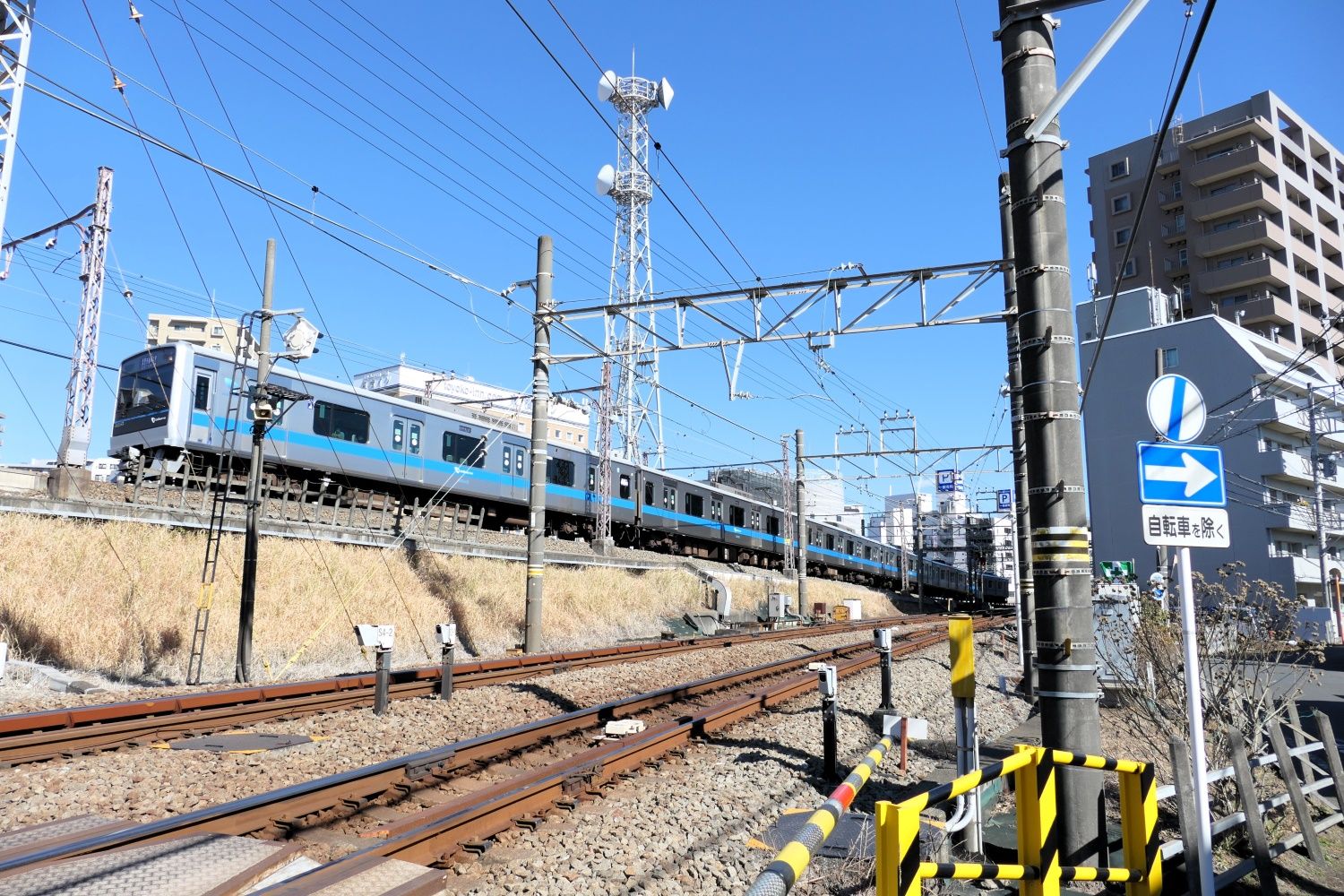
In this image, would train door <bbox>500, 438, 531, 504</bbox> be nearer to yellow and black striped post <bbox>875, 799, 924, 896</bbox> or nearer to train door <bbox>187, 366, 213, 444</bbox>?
train door <bbox>187, 366, 213, 444</bbox>

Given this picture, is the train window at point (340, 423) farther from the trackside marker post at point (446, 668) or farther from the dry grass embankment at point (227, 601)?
the trackside marker post at point (446, 668)

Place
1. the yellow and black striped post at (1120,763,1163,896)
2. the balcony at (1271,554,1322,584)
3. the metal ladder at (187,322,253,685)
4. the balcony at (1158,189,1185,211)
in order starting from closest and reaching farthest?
the yellow and black striped post at (1120,763,1163,896) → the metal ladder at (187,322,253,685) → the balcony at (1271,554,1322,584) → the balcony at (1158,189,1185,211)

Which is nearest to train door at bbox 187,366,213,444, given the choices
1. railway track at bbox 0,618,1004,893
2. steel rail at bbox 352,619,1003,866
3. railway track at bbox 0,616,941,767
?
railway track at bbox 0,616,941,767

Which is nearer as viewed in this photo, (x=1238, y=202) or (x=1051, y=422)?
(x=1051, y=422)

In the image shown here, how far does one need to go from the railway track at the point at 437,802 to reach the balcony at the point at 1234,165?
5104 centimetres

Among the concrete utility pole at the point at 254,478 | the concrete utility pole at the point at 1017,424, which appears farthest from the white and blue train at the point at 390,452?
the concrete utility pole at the point at 1017,424

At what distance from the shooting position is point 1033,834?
380cm

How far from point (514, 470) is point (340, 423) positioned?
602cm

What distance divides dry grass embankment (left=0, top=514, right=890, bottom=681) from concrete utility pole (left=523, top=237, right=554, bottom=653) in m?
2.89

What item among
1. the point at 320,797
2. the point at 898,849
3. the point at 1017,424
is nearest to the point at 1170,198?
the point at 1017,424

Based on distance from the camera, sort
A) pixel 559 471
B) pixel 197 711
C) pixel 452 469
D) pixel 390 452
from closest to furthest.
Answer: pixel 197 711 → pixel 390 452 → pixel 452 469 → pixel 559 471

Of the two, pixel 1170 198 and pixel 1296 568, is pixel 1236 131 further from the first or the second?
pixel 1296 568

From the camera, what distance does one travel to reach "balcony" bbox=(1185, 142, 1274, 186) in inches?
1820

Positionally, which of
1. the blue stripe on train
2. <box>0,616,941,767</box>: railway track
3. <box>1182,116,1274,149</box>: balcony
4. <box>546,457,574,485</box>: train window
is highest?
<box>1182,116,1274,149</box>: balcony
